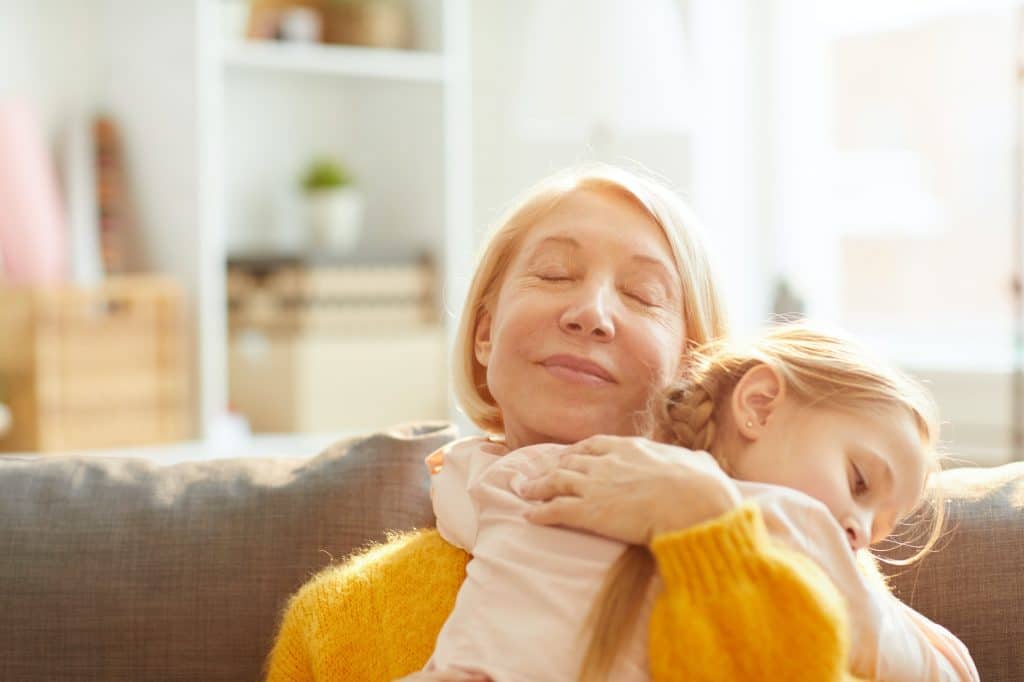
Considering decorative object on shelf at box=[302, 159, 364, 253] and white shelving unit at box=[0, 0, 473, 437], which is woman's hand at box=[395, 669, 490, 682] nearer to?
white shelving unit at box=[0, 0, 473, 437]

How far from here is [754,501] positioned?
0.93 meters

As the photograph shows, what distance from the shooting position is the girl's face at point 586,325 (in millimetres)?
1143

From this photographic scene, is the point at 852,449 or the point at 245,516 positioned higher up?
the point at 852,449

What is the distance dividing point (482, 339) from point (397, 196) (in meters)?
2.36

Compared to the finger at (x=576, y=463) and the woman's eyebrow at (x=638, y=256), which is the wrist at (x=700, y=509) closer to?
the finger at (x=576, y=463)

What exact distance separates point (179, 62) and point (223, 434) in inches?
33.8

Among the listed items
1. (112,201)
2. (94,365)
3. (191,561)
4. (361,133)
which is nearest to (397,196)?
(361,133)

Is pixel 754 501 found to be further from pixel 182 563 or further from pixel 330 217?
pixel 330 217

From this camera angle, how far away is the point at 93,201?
124 inches

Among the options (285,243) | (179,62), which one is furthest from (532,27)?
(285,243)

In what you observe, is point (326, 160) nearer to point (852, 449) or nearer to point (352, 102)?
point (352, 102)

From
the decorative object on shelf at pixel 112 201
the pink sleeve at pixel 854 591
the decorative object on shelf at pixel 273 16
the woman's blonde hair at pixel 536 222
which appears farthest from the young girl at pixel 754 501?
the decorative object on shelf at pixel 273 16

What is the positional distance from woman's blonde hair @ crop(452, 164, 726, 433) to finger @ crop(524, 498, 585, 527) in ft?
0.98

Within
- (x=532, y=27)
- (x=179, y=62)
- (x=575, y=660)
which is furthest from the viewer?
(x=179, y=62)
